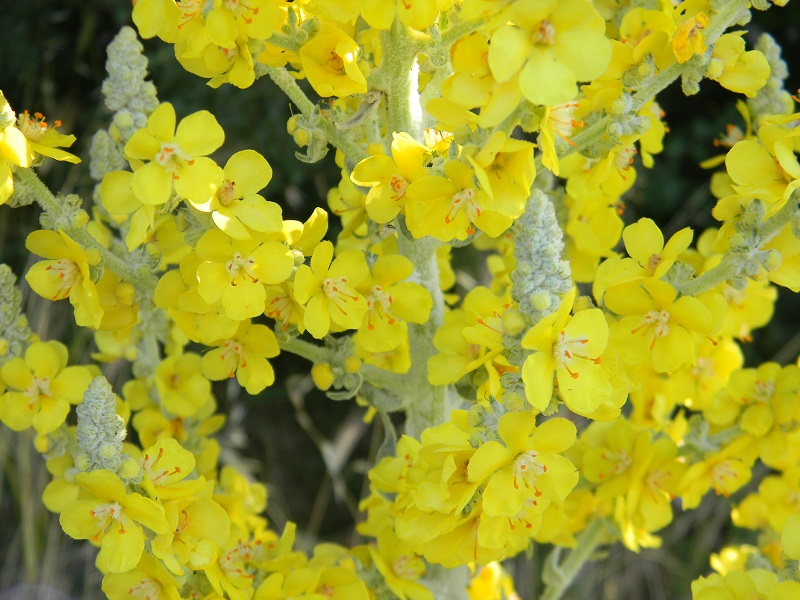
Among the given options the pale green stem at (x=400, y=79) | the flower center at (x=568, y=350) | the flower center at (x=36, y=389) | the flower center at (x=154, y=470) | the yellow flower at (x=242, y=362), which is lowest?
the flower center at (x=36, y=389)

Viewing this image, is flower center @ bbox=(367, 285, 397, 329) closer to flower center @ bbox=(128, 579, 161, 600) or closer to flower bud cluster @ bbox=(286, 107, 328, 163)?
flower bud cluster @ bbox=(286, 107, 328, 163)

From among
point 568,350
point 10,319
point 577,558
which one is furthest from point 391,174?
point 577,558

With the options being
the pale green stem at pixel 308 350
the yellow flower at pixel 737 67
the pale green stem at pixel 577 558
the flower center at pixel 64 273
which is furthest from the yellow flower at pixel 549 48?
the pale green stem at pixel 577 558

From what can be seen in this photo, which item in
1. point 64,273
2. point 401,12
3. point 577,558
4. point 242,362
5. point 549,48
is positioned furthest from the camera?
point 577,558

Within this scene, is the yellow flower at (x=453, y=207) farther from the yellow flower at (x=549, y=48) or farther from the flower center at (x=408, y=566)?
the flower center at (x=408, y=566)

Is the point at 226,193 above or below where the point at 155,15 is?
below

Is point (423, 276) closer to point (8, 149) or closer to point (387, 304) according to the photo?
point (387, 304)

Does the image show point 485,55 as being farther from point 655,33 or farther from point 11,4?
point 11,4

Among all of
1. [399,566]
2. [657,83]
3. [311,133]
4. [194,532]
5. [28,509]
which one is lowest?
[28,509]
